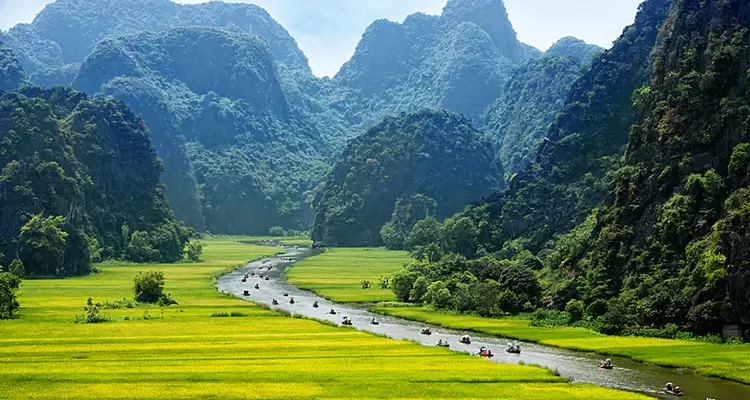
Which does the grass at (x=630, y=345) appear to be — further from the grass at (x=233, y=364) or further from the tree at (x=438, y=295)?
the grass at (x=233, y=364)

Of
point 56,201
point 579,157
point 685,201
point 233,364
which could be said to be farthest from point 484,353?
point 56,201

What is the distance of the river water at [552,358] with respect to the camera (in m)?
53.3

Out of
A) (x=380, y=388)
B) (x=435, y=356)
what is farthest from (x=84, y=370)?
(x=435, y=356)

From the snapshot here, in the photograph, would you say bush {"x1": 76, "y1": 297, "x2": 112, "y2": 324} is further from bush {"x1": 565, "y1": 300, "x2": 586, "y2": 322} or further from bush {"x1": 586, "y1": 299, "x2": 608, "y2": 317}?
bush {"x1": 586, "y1": 299, "x2": 608, "y2": 317}

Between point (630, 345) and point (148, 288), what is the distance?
5935 centimetres

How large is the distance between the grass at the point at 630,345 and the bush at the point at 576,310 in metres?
4.23

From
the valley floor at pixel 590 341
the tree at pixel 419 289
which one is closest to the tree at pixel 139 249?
the valley floor at pixel 590 341

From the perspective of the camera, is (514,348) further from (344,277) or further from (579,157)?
(579,157)

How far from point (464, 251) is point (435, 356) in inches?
3923

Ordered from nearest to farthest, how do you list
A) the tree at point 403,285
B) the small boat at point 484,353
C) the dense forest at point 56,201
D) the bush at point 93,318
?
the small boat at point 484,353 → the bush at point 93,318 → the tree at point 403,285 → the dense forest at point 56,201

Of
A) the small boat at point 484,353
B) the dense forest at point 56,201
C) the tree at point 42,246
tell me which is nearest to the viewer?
the small boat at point 484,353

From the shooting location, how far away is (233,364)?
57656 mm

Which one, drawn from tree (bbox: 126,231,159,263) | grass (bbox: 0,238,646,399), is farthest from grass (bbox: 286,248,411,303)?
tree (bbox: 126,231,159,263)

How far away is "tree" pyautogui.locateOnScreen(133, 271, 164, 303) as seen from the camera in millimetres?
103838
